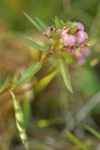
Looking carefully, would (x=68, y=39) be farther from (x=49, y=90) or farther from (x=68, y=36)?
(x=49, y=90)

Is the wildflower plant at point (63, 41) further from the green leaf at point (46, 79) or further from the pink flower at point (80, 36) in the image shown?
the green leaf at point (46, 79)

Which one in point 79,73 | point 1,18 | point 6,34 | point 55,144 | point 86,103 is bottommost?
point 55,144

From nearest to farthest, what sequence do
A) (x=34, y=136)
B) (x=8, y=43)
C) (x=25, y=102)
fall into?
(x=25, y=102)
(x=34, y=136)
(x=8, y=43)

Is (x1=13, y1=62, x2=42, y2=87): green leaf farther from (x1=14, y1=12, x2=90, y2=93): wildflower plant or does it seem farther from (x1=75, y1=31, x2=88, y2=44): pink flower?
(x1=75, y1=31, x2=88, y2=44): pink flower

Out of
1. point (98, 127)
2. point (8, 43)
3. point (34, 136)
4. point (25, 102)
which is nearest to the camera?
point (25, 102)

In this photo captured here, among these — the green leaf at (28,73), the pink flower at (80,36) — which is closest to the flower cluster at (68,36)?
the pink flower at (80,36)

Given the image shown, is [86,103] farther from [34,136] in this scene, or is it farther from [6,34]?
[6,34]

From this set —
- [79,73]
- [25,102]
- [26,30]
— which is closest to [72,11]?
[26,30]
